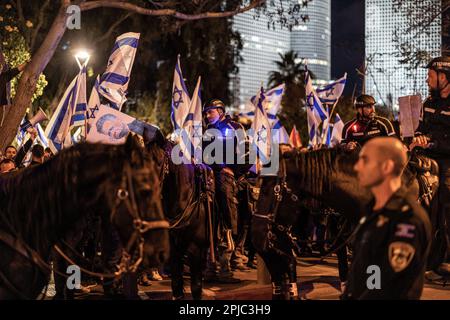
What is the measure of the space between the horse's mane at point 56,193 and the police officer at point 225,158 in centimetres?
466

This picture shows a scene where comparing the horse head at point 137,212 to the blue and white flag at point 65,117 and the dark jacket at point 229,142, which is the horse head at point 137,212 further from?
the blue and white flag at point 65,117

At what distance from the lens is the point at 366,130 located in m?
9.39

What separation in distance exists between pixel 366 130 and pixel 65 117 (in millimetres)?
5376

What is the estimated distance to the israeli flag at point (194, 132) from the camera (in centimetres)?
905

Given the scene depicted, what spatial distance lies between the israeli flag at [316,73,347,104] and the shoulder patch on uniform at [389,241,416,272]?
16.2 metres

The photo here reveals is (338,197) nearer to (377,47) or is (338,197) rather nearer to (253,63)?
(377,47)

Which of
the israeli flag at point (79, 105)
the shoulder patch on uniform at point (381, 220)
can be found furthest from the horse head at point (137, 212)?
the israeli flag at point (79, 105)

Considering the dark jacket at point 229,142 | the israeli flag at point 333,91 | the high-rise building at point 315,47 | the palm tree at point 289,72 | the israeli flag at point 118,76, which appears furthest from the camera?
the high-rise building at point 315,47

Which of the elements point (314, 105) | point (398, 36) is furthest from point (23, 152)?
point (398, 36)

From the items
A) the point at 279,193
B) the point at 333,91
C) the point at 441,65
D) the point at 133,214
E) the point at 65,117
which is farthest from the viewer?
the point at 333,91

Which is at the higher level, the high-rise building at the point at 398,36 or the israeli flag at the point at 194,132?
the high-rise building at the point at 398,36

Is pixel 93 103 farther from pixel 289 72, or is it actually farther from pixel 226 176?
pixel 289 72

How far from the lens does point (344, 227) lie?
8727 mm

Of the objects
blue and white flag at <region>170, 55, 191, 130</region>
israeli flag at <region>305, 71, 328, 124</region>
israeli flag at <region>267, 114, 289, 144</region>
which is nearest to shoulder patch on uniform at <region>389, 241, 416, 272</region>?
blue and white flag at <region>170, 55, 191, 130</region>
